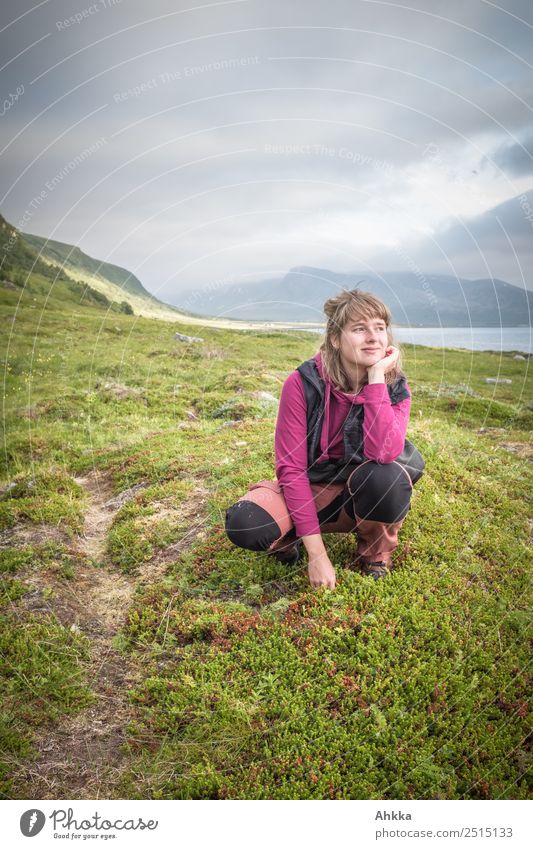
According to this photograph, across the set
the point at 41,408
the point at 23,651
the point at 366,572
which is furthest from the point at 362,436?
the point at 41,408

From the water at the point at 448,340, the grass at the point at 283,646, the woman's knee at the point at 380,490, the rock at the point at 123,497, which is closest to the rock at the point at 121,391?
the grass at the point at 283,646

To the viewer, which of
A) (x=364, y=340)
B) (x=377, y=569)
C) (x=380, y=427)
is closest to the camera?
(x=380, y=427)

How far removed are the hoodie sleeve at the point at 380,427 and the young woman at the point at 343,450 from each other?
1 centimetres

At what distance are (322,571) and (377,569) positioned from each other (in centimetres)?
80

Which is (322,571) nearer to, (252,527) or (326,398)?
(252,527)

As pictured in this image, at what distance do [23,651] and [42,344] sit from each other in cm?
2881

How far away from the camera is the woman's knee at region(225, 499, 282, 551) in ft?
17.7

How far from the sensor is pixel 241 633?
16.7ft

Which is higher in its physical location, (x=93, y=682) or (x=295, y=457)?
(x=295, y=457)

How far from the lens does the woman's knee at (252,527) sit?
5.41 metres

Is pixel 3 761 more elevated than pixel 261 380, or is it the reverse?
pixel 261 380

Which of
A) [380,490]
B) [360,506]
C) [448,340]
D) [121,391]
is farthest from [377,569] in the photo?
[448,340]

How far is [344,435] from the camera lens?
552 cm
